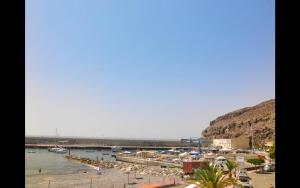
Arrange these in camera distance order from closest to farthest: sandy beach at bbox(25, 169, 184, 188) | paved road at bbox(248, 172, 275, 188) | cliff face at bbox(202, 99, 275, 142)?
paved road at bbox(248, 172, 275, 188)
sandy beach at bbox(25, 169, 184, 188)
cliff face at bbox(202, 99, 275, 142)

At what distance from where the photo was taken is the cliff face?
74188mm

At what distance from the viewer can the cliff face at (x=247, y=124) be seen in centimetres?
7419

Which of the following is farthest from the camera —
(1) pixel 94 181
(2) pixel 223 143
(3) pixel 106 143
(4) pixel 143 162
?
(3) pixel 106 143

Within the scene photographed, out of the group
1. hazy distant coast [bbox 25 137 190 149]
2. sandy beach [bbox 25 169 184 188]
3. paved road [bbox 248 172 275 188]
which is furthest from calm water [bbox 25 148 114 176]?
hazy distant coast [bbox 25 137 190 149]

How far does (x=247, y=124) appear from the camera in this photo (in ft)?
282

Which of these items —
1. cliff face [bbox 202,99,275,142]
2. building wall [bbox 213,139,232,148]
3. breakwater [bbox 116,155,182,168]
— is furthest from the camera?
cliff face [bbox 202,99,275,142]

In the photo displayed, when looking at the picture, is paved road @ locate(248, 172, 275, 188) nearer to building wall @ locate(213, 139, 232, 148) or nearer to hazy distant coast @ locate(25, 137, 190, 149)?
building wall @ locate(213, 139, 232, 148)

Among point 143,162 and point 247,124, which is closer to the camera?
point 143,162

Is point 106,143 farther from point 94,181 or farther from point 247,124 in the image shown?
point 94,181

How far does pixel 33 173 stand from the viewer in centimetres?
4328

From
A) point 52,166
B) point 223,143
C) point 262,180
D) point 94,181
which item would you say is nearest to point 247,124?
point 223,143

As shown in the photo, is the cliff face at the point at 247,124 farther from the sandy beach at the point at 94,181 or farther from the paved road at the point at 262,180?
the paved road at the point at 262,180
